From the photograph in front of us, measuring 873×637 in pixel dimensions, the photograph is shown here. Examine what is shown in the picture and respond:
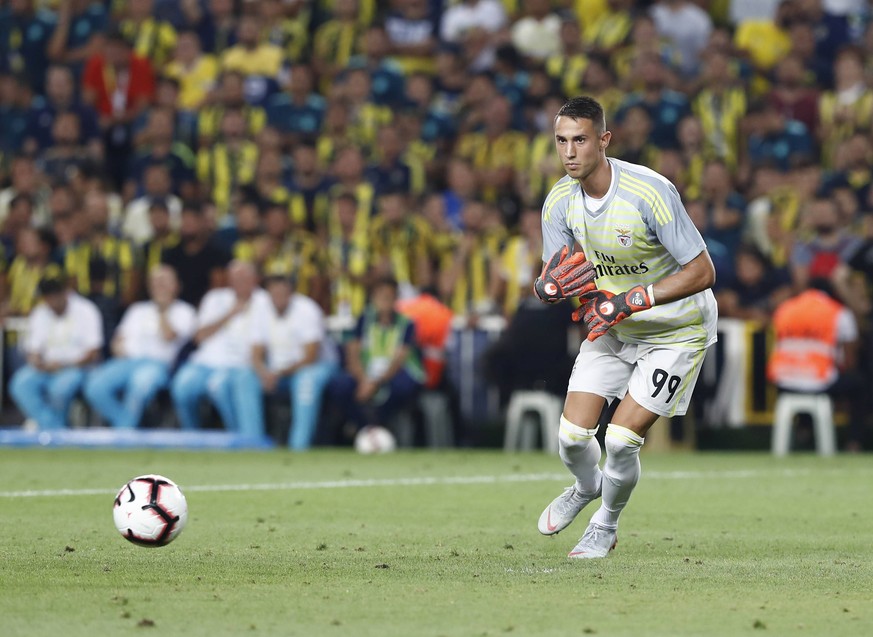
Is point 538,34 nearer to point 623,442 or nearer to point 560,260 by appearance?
point 560,260

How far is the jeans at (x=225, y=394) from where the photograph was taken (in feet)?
56.0

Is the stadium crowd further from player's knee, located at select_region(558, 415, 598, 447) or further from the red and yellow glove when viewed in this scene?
the red and yellow glove

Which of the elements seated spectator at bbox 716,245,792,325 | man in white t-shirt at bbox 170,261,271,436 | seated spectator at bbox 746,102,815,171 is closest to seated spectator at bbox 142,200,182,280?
man in white t-shirt at bbox 170,261,271,436

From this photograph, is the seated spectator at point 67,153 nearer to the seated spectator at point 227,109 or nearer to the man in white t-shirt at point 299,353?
the seated spectator at point 227,109

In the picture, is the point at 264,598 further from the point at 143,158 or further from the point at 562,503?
the point at 143,158

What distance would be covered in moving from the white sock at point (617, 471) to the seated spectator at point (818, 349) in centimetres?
773

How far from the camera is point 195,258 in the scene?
18.1 m

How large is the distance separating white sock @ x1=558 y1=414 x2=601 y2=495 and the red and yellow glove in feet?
1.76

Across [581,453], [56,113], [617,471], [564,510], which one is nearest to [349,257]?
[56,113]

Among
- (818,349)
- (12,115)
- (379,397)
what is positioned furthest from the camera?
(12,115)

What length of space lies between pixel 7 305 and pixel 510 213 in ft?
19.2

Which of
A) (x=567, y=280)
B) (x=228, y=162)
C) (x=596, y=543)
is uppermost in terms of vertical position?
(x=228, y=162)

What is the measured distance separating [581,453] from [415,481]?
4.60 metres

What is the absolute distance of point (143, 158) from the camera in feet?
65.1
